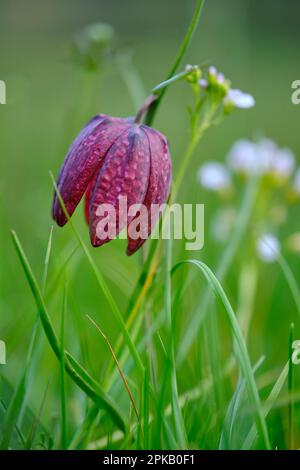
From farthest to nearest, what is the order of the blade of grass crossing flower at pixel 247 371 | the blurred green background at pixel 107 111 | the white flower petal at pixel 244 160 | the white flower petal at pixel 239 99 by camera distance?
the white flower petal at pixel 244 160 < the blurred green background at pixel 107 111 < the white flower petal at pixel 239 99 < the blade of grass crossing flower at pixel 247 371

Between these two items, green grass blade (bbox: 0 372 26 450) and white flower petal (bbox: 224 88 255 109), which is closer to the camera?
green grass blade (bbox: 0 372 26 450)

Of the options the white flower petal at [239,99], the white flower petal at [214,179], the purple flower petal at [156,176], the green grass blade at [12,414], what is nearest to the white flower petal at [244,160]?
the white flower petal at [214,179]

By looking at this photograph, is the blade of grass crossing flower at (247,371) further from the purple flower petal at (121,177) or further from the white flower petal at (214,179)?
the white flower petal at (214,179)

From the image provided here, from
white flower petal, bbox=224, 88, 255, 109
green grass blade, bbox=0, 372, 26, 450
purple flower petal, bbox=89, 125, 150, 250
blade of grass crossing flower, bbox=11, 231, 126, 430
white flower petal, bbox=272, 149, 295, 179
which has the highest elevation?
white flower petal, bbox=224, 88, 255, 109

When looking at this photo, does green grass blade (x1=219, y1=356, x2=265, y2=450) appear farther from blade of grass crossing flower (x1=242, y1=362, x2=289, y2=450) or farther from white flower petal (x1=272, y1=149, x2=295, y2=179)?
white flower petal (x1=272, y1=149, x2=295, y2=179)

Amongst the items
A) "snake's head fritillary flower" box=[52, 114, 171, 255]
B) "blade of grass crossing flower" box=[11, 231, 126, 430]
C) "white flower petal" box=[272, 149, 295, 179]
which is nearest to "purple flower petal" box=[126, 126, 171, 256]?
"snake's head fritillary flower" box=[52, 114, 171, 255]

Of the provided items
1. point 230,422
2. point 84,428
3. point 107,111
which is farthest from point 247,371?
point 107,111
